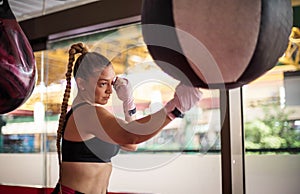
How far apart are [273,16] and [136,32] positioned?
2.53 meters

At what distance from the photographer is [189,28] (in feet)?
2.58

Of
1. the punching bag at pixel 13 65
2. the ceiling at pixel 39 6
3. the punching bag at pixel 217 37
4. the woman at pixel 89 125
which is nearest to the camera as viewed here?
the punching bag at pixel 217 37

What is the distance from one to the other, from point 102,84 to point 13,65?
543mm

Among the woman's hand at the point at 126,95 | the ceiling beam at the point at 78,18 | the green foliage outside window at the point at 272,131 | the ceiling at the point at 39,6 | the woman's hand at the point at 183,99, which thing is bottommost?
the green foliage outside window at the point at 272,131

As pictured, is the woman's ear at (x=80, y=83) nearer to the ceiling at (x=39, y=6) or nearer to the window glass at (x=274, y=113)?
the window glass at (x=274, y=113)

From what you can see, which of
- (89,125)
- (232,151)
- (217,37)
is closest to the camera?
(217,37)

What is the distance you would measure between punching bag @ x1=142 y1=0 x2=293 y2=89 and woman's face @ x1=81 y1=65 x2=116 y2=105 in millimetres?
989

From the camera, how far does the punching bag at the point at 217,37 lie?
75cm

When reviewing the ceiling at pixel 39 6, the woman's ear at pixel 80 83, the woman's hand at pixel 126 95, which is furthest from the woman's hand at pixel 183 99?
the ceiling at pixel 39 6

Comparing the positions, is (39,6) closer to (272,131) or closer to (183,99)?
(272,131)

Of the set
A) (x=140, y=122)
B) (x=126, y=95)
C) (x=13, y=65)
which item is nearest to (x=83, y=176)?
(x=126, y=95)

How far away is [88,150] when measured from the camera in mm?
1892

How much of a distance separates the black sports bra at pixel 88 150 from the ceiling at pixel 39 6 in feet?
6.11

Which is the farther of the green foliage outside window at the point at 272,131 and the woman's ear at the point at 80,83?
the green foliage outside window at the point at 272,131
